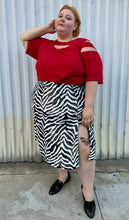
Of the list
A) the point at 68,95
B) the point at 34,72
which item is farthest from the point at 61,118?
the point at 34,72

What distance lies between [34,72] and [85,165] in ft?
4.33

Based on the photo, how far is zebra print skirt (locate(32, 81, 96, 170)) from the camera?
204 centimetres

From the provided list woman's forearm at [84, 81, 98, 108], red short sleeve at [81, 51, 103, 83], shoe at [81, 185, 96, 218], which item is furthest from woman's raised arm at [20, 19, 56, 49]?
shoe at [81, 185, 96, 218]

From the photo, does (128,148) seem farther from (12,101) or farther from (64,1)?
(64,1)

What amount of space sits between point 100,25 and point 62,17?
85 cm

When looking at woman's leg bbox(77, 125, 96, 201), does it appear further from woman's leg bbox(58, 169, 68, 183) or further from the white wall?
the white wall

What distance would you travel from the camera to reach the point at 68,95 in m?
2.04

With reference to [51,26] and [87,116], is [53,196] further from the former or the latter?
[51,26]

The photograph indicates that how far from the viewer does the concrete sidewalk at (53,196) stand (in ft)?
7.11

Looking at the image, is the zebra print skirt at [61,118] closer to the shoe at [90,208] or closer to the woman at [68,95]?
the woman at [68,95]

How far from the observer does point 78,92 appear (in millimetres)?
2107

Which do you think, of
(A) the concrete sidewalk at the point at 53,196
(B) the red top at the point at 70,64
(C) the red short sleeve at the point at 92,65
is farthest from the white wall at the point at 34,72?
(C) the red short sleeve at the point at 92,65

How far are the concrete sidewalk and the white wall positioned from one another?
249mm

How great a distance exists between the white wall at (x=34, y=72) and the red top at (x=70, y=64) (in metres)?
0.74
